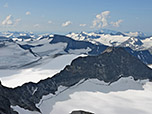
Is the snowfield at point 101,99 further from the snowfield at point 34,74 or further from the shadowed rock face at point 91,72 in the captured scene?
the snowfield at point 34,74

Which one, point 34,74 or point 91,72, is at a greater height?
point 34,74

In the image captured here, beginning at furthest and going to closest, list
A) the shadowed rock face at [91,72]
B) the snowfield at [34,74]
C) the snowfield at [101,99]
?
the snowfield at [34,74], the shadowed rock face at [91,72], the snowfield at [101,99]

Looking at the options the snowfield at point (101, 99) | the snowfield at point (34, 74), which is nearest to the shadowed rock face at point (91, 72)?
the snowfield at point (34, 74)

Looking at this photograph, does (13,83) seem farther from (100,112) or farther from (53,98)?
(100,112)

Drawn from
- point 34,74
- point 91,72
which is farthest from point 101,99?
point 34,74

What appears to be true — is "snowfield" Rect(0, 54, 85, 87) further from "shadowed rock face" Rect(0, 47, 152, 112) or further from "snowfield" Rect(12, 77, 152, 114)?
"snowfield" Rect(12, 77, 152, 114)

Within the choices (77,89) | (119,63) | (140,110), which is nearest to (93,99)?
(77,89)

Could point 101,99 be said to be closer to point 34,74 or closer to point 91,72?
point 91,72
